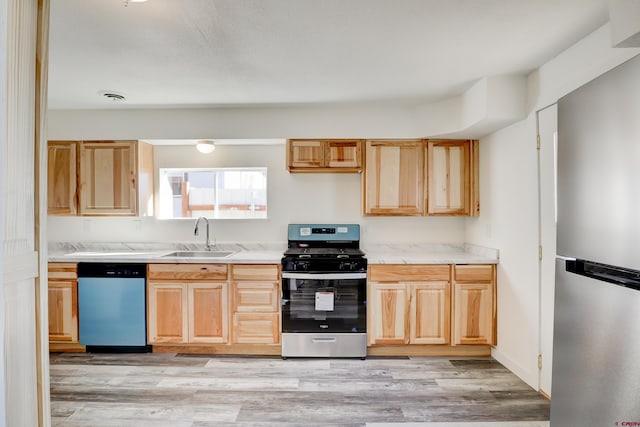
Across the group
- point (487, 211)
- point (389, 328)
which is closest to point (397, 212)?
point (487, 211)

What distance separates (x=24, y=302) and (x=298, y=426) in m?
1.63

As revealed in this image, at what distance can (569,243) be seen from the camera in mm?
1396

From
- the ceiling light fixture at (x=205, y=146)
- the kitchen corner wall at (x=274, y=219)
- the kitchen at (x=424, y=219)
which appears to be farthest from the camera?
the kitchen corner wall at (x=274, y=219)

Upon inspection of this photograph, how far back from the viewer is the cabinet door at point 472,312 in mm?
3086

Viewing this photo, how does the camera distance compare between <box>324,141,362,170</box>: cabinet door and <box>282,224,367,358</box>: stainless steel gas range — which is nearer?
<box>282,224,367,358</box>: stainless steel gas range

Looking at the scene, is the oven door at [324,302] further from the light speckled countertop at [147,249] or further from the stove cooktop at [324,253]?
the light speckled countertop at [147,249]

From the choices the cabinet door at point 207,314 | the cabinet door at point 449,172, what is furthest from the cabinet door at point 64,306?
the cabinet door at point 449,172

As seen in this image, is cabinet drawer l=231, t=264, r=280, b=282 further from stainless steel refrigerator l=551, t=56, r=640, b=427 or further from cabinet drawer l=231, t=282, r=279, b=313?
stainless steel refrigerator l=551, t=56, r=640, b=427

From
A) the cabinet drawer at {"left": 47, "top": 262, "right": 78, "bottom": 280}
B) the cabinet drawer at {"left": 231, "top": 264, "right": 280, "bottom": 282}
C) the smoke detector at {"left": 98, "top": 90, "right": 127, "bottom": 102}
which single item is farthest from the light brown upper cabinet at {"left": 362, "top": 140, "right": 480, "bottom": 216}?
the cabinet drawer at {"left": 47, "top": 262, "right": 78, "bottom": 280}

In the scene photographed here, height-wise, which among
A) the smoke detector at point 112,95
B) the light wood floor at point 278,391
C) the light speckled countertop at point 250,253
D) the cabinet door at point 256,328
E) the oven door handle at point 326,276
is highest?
the smoke detector at point 112,95

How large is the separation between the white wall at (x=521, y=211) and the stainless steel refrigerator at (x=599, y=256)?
1019mm

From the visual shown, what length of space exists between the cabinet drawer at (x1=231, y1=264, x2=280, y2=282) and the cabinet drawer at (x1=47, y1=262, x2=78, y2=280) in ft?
4.65

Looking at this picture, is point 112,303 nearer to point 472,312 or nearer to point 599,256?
point 472,312

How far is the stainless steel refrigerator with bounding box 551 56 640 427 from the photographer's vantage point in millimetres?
1107
